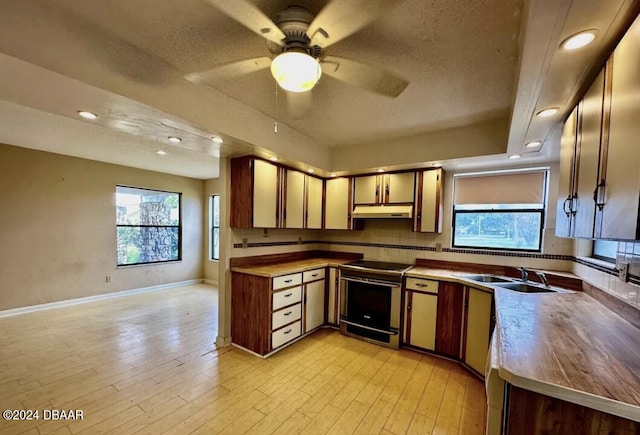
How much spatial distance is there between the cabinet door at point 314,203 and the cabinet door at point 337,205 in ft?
0.38

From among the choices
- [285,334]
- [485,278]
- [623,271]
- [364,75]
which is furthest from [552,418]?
[285,334]

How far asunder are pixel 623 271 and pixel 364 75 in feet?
6.65

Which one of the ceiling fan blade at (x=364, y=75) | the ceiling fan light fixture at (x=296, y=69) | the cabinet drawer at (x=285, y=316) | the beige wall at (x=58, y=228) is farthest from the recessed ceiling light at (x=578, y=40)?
the beige wall at (x=58, y=228)

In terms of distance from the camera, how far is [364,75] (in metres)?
1.40

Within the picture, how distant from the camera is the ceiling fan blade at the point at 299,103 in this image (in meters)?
1.65

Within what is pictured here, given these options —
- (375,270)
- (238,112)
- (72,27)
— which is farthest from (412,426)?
(72,27)

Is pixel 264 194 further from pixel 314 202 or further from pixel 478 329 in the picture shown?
pixel 478 329

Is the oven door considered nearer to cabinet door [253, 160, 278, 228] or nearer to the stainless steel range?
the stainless steel range

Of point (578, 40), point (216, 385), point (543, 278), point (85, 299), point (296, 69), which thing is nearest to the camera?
point (578, 40)

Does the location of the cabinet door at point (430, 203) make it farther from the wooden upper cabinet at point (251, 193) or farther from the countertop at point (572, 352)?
the wooden upper cabinet at point (251, 193)

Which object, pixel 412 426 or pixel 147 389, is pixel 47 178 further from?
pixel 412 426

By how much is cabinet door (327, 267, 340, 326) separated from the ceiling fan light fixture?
8.65ft

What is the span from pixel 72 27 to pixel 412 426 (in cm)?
334

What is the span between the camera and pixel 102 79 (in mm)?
1572
